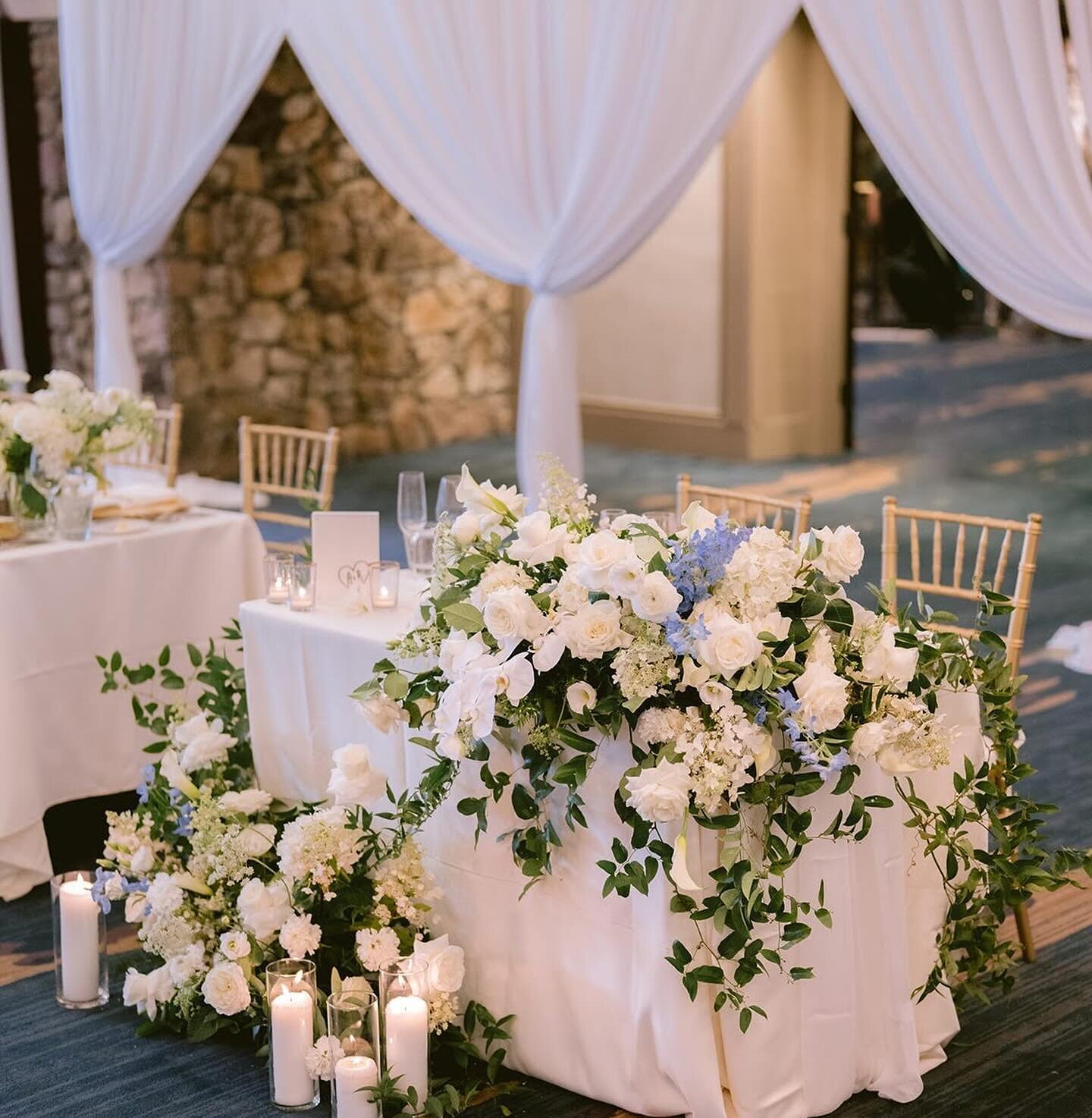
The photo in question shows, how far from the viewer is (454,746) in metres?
2.61

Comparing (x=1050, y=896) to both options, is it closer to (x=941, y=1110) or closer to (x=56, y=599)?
(x=941, y=1110)

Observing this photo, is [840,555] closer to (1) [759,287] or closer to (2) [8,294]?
(1) [759,287]

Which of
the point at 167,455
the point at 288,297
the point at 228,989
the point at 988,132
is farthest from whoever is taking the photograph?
the point at 288,297

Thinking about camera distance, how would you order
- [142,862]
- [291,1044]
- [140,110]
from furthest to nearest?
[140,110]
[142,862]
[291,1044]

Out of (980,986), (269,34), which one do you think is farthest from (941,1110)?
(269,34)

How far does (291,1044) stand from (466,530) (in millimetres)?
888

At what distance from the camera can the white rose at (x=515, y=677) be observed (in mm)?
2506

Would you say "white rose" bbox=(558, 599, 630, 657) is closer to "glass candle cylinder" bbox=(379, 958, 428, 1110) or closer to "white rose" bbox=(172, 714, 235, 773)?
"glass candle cylinder" bbox=(379, 958, 428, 1110)

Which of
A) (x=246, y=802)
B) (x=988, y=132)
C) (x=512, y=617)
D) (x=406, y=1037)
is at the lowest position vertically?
(x=406, y=1037)

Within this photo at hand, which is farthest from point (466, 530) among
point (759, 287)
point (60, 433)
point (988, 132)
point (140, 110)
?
point (759, 287)

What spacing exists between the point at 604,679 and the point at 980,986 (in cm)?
106

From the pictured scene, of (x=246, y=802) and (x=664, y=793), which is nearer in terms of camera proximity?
(x=664, y=793)

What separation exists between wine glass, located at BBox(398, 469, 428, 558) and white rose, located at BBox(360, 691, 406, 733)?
23.5 inches

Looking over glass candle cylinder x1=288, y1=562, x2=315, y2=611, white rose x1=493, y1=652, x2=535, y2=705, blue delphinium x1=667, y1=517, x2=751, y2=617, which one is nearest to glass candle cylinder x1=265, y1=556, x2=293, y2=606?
glass candle cylinder x1=288, y1=562, x2=315, y2=611
